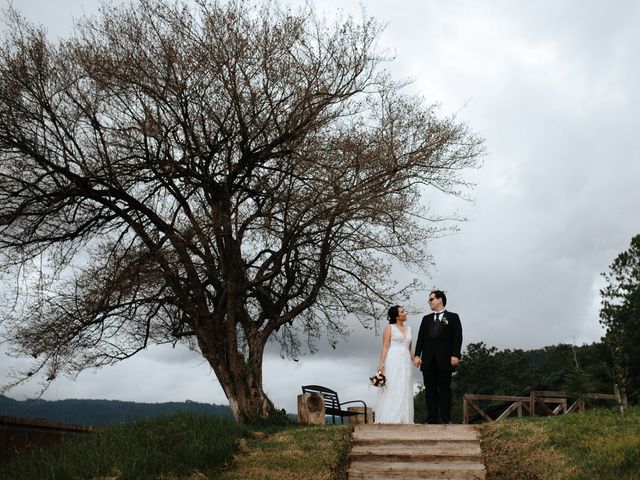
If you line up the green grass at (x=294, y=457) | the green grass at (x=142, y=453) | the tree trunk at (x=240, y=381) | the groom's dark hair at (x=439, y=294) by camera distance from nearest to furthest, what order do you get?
the green grass at (x=142, y=453), the green grass at (x=294, y=457), the groom's dark hair at (x=439, y=294), the tree trunk at (x=240, y=381)

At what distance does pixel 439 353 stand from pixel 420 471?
3.08 meters

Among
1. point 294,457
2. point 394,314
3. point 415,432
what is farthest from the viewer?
point 394,314

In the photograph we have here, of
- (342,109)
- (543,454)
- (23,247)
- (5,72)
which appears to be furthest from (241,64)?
(543,454)

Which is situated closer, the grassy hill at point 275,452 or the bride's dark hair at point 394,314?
the grassy hill at point 275,452

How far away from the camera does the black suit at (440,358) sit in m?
14.9

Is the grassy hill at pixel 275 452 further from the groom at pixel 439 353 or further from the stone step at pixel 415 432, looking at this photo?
the groom at pixel 439 353

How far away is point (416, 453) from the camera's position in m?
12.9

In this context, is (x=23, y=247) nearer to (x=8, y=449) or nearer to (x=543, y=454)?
(x=8, y=449)

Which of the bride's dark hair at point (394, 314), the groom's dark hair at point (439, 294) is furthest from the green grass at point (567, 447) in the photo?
the bride's dark hair at point (394, 314)

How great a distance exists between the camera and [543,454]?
12844 millimetres

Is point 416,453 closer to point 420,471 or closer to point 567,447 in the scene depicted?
point 420,471

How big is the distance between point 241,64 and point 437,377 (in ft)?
29.2

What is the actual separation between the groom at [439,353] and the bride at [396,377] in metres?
0.39

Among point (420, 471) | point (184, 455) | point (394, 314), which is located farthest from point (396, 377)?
point (184, 455)
